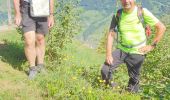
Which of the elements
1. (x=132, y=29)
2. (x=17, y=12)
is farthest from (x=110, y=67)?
(x=17, y=12)

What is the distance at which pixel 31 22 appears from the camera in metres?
9.02

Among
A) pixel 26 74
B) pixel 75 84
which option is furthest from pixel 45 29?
pixel 75 84

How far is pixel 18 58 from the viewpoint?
11203 mm

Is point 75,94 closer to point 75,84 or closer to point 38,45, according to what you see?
point 75,84

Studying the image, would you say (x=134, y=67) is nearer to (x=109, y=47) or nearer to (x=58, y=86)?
(x=109, y=47)

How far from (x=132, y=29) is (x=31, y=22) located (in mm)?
2288

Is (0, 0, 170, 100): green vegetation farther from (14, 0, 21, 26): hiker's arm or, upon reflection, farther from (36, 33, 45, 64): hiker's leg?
(14, 0, 21, 26): hiker's arm

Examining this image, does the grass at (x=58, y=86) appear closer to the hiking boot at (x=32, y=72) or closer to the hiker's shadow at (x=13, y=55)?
the hiking boot at (x=32, y=72)

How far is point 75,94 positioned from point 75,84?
0.47 metres

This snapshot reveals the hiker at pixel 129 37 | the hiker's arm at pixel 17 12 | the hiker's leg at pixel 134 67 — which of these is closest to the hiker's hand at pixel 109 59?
the hiker at pixel 129 37

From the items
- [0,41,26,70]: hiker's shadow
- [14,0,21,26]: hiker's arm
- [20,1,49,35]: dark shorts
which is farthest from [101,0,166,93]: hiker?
[0,41,26,70]: hiker's shadow

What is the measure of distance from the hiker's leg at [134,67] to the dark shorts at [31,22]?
2.12 metres

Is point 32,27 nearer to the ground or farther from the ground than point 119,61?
farther from the ground

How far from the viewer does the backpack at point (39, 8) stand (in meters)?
8.98
